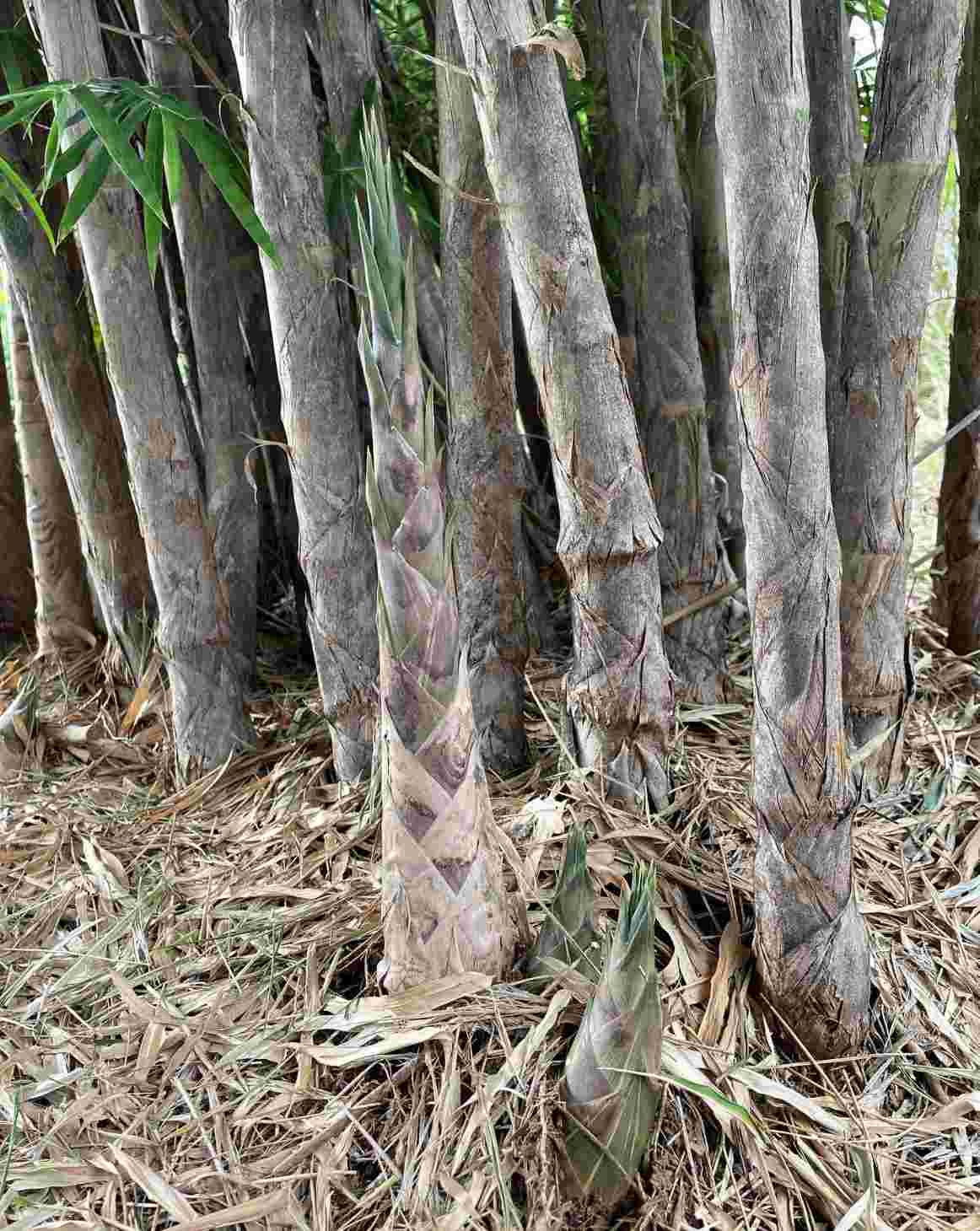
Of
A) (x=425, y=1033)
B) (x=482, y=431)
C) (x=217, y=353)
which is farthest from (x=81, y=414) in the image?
(x=425, y=1033)

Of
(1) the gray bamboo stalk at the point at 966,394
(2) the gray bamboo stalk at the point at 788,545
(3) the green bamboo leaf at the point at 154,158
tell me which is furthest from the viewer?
(1) the gray bamboo stalk at the point at 966,394

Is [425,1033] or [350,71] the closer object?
[425,1033]

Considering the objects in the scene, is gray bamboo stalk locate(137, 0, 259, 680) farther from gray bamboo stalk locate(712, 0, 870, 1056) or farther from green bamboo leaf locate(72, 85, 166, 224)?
gray bamboo stalk locate(712, 0, 870, 1056)

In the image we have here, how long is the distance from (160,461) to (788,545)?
36.7 inches

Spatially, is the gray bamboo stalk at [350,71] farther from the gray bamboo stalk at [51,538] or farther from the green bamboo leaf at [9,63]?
the gray bamboo stalk at [51,538]

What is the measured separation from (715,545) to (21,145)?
124cm

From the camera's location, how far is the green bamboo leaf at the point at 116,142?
4.01 feet

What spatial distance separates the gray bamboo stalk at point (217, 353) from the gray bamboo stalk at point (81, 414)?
0.17m

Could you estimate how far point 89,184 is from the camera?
133 centimetres

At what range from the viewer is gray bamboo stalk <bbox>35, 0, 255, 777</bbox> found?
1.45 meters

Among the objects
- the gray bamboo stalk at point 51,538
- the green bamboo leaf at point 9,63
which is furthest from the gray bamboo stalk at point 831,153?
the gray bamboo stalk at point 51,538

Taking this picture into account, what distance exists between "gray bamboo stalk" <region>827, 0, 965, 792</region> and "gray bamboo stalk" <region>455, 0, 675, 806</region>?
0.29 metres

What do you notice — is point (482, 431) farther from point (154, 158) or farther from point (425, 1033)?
point (425, 1033)

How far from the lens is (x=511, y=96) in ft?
3.54
